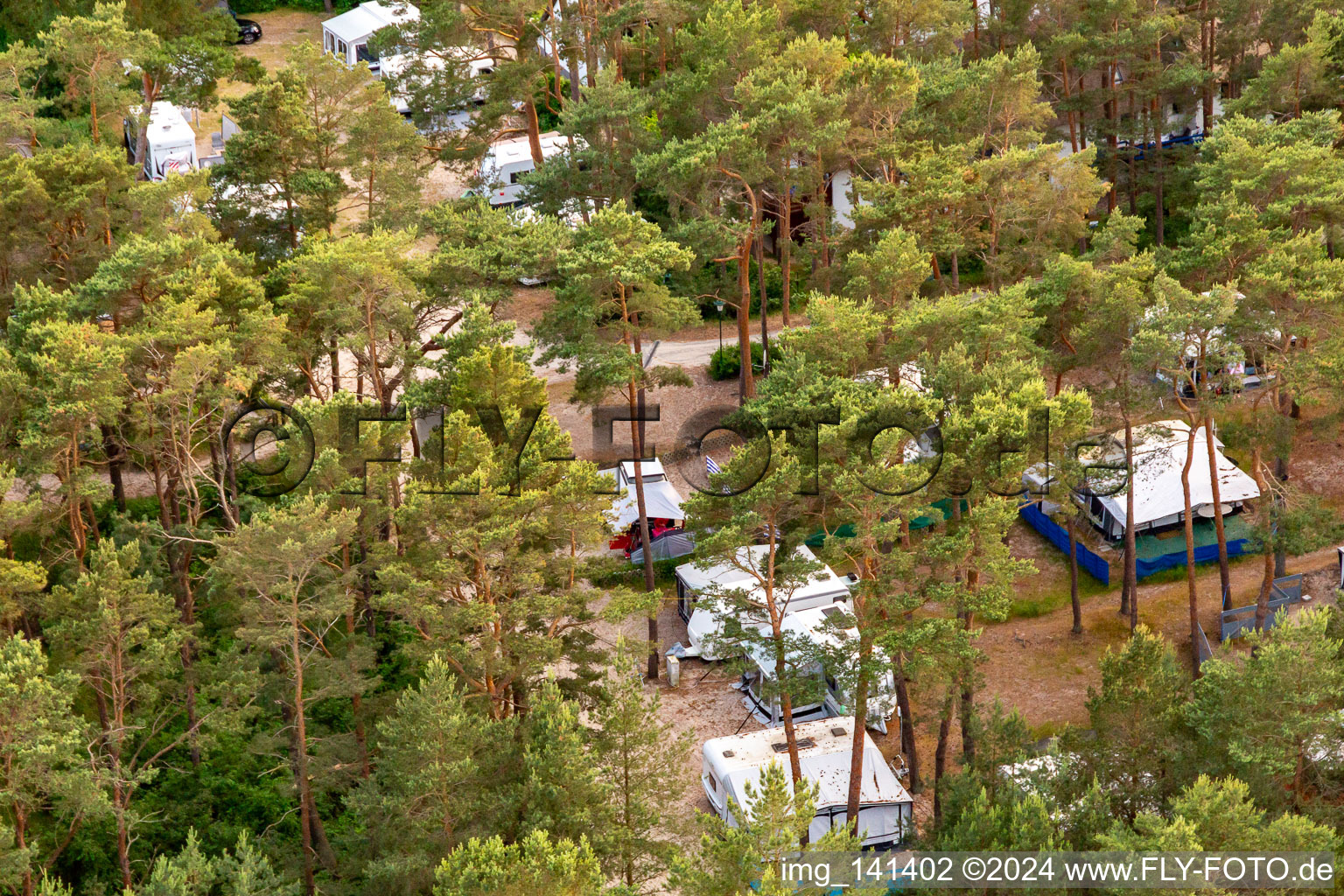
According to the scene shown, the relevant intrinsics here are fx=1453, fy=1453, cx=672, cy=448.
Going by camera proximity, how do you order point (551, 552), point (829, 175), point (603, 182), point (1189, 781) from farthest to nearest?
point (829, 175) < point (603, 182) < point (551, 552) < point (1189, 781)

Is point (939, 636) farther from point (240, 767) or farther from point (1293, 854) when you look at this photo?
point (240, 767)

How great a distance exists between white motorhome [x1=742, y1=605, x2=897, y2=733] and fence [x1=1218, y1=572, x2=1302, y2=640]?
6.72 m


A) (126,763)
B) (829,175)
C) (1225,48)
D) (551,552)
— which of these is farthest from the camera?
(1225,48)

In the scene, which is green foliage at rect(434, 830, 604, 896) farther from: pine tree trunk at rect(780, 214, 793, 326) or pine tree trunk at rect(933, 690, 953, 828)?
pine tree trunk at rect(780, 214, 793, 326)

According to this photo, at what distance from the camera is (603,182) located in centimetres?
3222

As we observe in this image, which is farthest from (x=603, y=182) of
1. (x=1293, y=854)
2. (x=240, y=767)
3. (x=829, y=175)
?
(x=1293, y=854)

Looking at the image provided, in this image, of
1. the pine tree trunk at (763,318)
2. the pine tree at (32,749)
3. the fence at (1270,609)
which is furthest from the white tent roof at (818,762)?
the pine tree trunk at (763,318)

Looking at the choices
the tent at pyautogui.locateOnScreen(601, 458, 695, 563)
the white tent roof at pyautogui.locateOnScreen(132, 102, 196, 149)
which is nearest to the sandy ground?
the white tent roof at pyautogui.locateOnScreen(132, 102, 196, 149)

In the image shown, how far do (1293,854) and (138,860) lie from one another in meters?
17.3

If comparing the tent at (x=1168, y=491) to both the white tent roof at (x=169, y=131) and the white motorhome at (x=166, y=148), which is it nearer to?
the white motorhome at (x=166, y=148)

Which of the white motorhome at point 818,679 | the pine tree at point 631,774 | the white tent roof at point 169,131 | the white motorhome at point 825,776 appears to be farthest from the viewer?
the white tent roof at point 169,131

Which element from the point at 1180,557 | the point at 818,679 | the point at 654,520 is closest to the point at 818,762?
the point at 818,679

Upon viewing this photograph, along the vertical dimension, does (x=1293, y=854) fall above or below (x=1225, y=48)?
below

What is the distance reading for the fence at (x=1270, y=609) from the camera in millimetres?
27641
